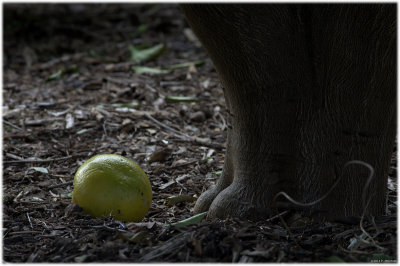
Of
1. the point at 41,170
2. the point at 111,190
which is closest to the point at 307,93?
the point at 111,190

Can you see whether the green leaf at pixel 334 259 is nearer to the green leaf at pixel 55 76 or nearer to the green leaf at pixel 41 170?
the green leaf at pixel 41 170

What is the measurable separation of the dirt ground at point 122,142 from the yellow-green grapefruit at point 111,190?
7cm

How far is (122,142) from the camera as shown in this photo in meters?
4.33

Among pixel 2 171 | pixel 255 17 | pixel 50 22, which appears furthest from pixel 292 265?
pixel 50 22

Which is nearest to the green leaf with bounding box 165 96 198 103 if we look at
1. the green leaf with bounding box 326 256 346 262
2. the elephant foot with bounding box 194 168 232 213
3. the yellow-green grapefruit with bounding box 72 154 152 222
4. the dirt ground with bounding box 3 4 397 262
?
the dirt ground with bounding box 3 4 397 262

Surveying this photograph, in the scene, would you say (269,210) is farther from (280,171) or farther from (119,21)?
(119,21)

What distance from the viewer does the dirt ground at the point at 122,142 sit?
2197 millimetres

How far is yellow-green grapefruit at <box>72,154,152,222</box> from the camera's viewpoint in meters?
2.62

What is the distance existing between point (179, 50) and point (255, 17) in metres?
4.96

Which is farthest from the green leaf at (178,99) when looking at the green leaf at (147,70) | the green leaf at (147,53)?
the green leaf at (147,53)

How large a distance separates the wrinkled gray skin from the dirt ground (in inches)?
6.1

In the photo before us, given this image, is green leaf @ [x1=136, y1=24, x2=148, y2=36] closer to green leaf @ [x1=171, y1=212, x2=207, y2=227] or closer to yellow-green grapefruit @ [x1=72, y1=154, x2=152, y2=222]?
yellow-green grapefruit @ [x1=72, y1=154, x2=152, y2=222]

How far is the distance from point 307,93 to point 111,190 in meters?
0.99

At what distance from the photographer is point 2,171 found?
12.2 ft
